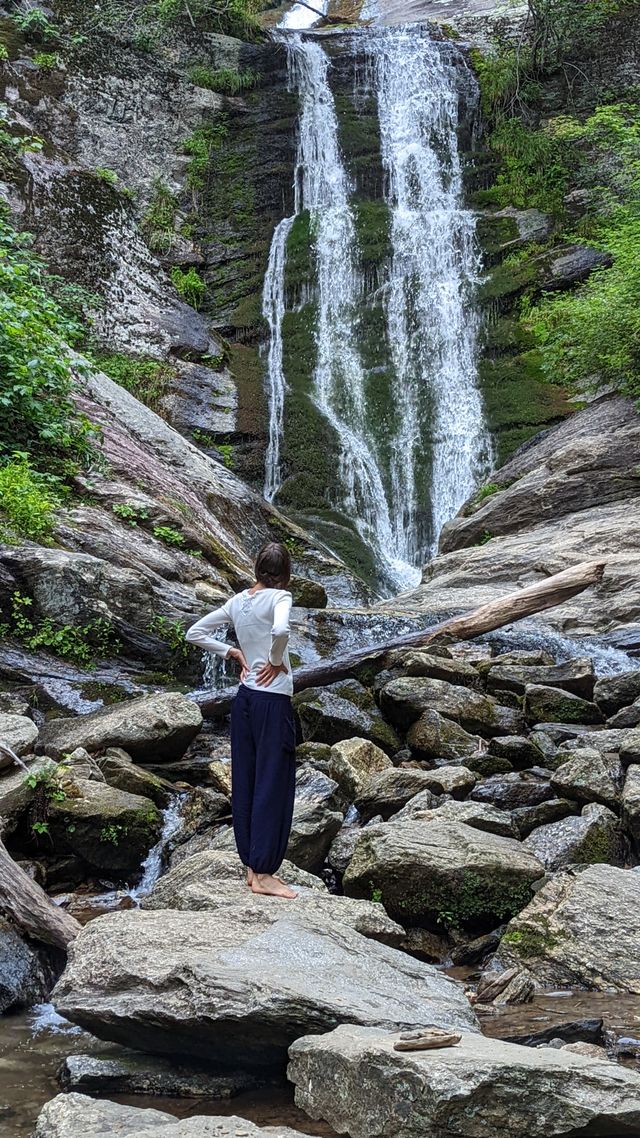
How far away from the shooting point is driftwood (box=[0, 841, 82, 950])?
435 cm

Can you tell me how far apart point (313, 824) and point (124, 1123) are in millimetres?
2685

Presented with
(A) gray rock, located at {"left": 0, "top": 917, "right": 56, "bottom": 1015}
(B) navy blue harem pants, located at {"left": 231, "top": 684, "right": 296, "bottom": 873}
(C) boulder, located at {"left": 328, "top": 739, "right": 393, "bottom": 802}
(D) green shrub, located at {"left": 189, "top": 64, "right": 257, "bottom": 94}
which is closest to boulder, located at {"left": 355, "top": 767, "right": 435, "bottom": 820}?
(C) boulder, located at {"left": 328, "top": 739, "right": 393, "bottom": 802}

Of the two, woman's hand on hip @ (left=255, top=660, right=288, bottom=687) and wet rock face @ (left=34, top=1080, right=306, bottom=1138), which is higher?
woman's hand on hip @ (left=255, top=660, right=288, bottom=687)

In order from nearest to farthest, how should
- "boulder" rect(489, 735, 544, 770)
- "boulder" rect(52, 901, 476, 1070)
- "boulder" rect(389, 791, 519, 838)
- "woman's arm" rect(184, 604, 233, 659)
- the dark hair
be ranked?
1. "boulder" rect(52, 901, 476, 1070)
2. the dark hair
3. "woman's arm" rect(184, 604, 233, 659)
4. "boulder" rect(389, 791, 519, 838)
5. "boulder" rect(489, 735, 544, 770)

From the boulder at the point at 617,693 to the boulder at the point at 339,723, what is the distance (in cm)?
182

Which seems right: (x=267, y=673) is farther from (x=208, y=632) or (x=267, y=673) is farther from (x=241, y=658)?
(x=208, y=632)

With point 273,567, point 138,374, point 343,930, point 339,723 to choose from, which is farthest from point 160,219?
point 343,930

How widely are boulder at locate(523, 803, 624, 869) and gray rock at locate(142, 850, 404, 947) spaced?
117 centimetres

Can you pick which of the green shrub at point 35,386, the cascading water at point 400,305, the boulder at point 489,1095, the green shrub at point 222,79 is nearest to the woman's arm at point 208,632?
the boulder at point 489,1095

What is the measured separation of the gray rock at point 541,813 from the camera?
230 inches

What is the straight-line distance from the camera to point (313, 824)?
554 cm

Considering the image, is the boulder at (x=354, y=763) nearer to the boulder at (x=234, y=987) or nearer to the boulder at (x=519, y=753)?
the boulder at (x=519, y=753)

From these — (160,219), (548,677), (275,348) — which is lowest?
(548,677)

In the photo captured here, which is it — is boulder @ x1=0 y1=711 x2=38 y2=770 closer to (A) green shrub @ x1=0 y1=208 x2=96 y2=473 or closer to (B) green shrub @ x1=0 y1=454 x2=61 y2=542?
(B) green shrub @ x1=0 y1=454 x2=61 y2=542
